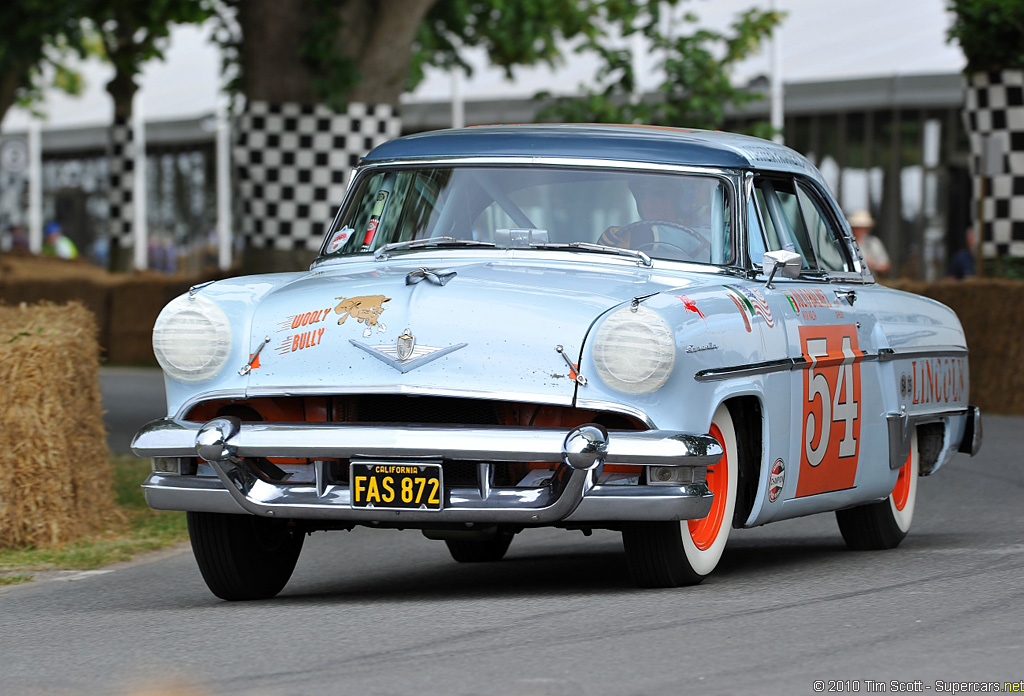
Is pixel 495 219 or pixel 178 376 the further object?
pixel 495 219

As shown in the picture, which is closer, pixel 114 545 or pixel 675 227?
pixel 675 227

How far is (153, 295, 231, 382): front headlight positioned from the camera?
561cm

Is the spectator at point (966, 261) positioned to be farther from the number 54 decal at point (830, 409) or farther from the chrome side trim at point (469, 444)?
the chrome side trim at point (469, 444)

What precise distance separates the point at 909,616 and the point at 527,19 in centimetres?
1764

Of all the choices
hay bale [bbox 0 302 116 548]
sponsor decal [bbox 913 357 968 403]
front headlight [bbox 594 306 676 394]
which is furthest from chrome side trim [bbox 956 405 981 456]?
hay bale [bbox 0 302 116 548]

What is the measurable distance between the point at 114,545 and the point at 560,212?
2.91 metres

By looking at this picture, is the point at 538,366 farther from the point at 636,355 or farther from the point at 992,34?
the point at 992,34

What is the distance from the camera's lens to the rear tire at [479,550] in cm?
704

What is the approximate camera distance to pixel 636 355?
5.23m

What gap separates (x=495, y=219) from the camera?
251 inches

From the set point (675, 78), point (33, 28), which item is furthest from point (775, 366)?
point (33, 28)

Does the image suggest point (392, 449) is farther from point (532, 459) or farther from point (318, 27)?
point (318, 27)

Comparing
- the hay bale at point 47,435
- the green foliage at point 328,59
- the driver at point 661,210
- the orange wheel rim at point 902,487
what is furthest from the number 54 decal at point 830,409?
the green foliage at point 328,59

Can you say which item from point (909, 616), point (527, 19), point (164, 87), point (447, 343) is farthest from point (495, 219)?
point (164, 87)
